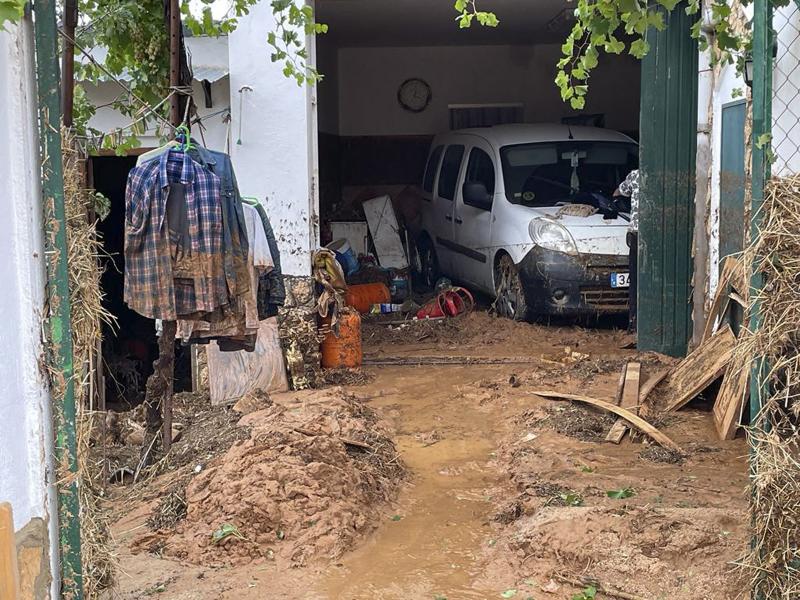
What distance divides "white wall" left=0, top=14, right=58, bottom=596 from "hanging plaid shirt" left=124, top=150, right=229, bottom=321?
2.38 metres

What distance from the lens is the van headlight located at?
31.2 ft

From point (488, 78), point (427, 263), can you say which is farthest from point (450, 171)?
point (488, 78)

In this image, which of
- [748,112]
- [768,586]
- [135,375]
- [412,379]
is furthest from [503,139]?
[768,586]

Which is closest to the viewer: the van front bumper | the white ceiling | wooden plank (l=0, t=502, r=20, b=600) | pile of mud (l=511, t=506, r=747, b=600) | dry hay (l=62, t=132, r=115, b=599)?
wooden plank (l=0, t=502, r=20, b=600)

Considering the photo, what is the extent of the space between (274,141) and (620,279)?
3.73 m

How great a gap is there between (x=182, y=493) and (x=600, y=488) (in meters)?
2.47

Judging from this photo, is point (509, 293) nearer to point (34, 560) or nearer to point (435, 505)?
point (435, 505)

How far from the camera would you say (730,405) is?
650 centimetres

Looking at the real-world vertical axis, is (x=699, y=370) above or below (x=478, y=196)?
below

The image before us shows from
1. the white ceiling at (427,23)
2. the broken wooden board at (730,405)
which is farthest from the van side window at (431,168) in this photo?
the broken wooden board at (730,405)

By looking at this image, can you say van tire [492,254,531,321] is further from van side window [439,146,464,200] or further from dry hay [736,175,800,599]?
dry hay [736,175,800,599]

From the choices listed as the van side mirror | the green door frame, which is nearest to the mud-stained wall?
the green door frame

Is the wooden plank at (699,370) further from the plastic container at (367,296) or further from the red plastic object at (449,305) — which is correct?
the plastic container at (367,296)

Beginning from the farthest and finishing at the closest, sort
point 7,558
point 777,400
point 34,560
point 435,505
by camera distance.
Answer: point 435,505 < point 777,400 < point 34,560 < point 7,558
